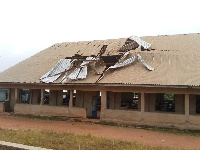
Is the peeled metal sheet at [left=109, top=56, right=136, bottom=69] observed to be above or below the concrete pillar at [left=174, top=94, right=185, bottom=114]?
above

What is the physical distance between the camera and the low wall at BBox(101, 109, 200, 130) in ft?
43.7

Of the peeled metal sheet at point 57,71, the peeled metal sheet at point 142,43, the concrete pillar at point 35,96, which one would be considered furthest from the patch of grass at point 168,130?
the concrete pillar at point 35,96

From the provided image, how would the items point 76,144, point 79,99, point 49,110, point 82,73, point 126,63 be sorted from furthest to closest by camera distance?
1. point 79,99
2. point 49,110
3. point 82,73
4. point 126,63
5. point 76,144

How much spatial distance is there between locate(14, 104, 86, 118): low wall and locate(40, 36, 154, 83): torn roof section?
2166mm

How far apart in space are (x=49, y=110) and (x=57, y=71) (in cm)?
321

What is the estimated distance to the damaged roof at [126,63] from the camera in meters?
14.6

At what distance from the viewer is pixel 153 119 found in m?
14.2

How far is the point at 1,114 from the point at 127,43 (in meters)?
12.7

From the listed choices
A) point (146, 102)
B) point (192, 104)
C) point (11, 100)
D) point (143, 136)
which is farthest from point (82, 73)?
point (11, 100)

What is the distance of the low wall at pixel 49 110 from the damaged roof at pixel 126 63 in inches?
83.1

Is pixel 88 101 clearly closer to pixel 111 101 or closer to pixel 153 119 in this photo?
pixel 111 101

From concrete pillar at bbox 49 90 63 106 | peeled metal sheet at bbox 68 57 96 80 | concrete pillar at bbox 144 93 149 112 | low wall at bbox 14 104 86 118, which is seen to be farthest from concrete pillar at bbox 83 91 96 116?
concrete pillar at bbox 144 93 149 112

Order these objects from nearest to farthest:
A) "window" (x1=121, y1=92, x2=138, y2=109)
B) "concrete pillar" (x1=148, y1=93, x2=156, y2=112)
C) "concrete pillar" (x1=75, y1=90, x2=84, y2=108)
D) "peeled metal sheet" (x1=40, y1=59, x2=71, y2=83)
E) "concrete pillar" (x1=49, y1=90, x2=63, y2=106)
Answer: "concrete pillar" (x1=148, y1=93, x2=156, y2=112) → "peeled metal sheet" (x1=40, y1=59, x2=71, y2=83) → "window" (x1=121, y1=92, x2=138, y2=109) → "concrete pillar" (x1=75, y1=90, x2=84, y2=108) → "concrete pillar" (x1=49, y1=90, x2=63, y2=106)

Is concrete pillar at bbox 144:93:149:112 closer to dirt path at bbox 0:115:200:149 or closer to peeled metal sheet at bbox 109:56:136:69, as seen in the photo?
dirt path at bbox 0:115:200:149
